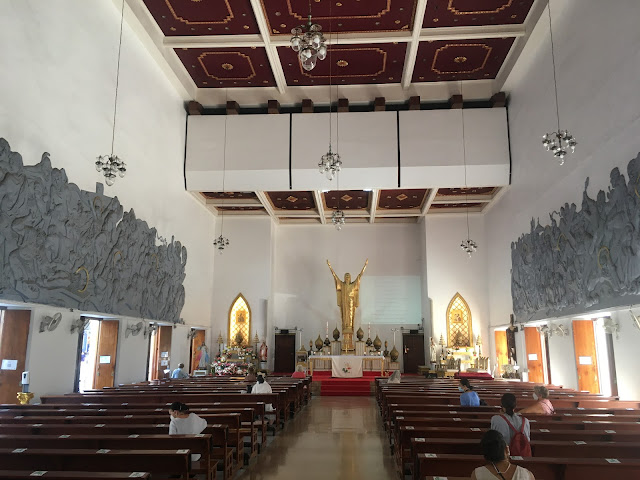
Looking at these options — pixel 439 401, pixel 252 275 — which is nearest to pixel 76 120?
pixel 439 401

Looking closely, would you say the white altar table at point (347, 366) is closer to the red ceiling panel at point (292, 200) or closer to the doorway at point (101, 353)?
the red ceiling panel at point (292, 200)

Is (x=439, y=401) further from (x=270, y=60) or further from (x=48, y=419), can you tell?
(x=270, y=60)

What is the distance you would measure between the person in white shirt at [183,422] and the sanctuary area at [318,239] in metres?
0.03

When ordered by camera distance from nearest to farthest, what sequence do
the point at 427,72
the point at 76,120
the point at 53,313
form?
the point at 53,313 < the point at 76,120 < the point at 427,72

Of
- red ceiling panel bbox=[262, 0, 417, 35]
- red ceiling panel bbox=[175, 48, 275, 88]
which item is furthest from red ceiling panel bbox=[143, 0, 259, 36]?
red ceiling panel bbox=[175, 48, 275, 88]

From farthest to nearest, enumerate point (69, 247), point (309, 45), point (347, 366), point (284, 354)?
1. point (284, 354)
2. point (347, 366)
3. point (69, 247)
4. point (309, 45)

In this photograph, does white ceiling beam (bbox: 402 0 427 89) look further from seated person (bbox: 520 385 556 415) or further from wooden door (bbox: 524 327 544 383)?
seated person (bbox: 520 385 556 415)

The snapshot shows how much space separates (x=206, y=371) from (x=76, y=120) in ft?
33.8

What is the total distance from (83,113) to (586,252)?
1081 centimetres

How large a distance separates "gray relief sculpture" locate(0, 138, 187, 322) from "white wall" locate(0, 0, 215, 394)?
0.32 m

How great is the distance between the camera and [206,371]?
17812 mm

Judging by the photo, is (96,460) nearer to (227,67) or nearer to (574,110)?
(574,110)

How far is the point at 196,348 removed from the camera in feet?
64.6

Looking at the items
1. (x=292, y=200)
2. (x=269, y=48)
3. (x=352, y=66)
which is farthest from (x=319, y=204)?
(x=269, y=48)
